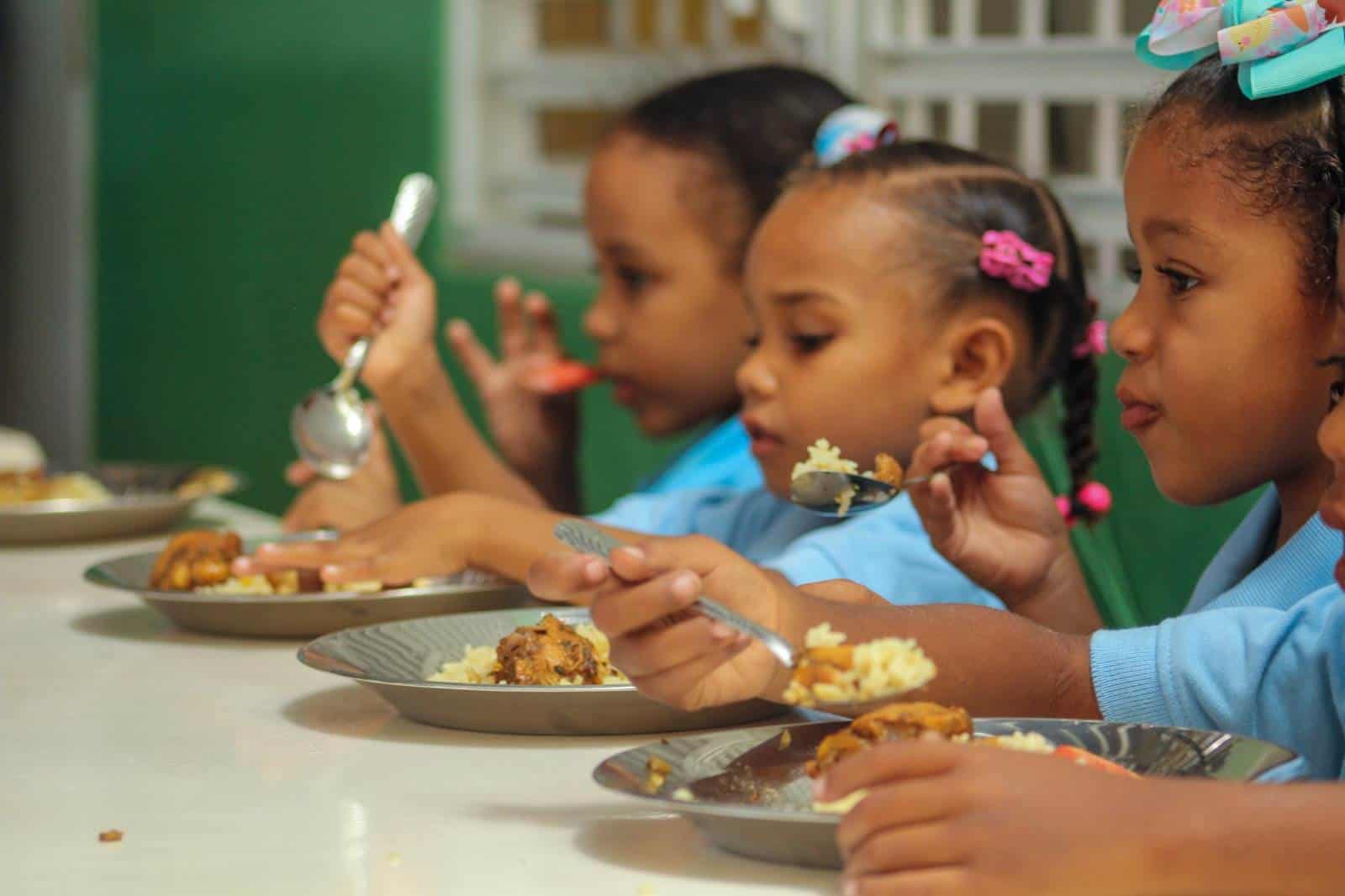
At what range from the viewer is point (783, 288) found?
59.6 inches

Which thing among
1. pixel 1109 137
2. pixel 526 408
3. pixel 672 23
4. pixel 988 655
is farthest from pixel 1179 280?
pixel 672 23

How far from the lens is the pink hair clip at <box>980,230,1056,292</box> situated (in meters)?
1.49

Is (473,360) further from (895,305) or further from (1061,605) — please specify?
(1061,605)

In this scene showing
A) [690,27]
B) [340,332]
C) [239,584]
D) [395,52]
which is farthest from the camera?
[395,52]

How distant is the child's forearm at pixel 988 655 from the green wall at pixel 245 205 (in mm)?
1913

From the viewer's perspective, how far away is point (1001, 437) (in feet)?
4.16

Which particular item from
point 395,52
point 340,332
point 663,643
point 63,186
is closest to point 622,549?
point 663,643

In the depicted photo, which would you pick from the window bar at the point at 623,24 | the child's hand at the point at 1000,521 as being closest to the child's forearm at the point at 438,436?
the child's hand at the point at 1000,521

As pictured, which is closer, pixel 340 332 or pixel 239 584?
pixel 239 584

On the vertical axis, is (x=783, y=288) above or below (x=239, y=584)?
above

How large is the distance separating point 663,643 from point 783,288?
717 millimetres

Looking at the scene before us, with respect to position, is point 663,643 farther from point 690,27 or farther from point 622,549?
point 690,27

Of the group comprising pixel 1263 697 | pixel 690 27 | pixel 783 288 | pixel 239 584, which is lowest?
pixel 239 584

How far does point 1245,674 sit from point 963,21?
1.51 meters
